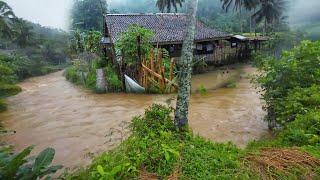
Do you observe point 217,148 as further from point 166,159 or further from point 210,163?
point 166,159

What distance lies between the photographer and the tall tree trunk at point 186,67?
19.5 ft

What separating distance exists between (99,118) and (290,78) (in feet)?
20.2

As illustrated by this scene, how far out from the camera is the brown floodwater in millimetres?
8656

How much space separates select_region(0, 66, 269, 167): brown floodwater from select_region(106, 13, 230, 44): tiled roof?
14.4ft

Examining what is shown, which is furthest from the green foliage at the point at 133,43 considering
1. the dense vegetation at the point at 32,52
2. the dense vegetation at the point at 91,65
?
the dense vegetation at the point at 32,52

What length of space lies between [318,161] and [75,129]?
7.10 metres

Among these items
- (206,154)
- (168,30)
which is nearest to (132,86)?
(168,30)

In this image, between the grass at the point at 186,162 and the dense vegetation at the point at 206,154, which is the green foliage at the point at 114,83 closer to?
the dense vegetation at the point at 206,154

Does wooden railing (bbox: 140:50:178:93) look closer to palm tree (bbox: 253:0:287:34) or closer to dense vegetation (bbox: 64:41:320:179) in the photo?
dense vegetation (bbox: 64:41:320:179)

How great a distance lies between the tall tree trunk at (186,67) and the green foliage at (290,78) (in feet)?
7.79

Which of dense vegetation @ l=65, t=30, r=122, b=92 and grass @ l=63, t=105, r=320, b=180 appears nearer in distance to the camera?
grass @ l=63, t=105, r=320, b=180

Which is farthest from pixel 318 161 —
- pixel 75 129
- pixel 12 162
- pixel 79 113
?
pixel 79 113

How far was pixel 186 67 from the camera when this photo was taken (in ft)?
19.7

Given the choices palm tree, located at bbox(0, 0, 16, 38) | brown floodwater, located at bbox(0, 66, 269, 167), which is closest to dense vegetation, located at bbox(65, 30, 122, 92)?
brown floodwater, located at bbox(0, 66, 269, 167)
